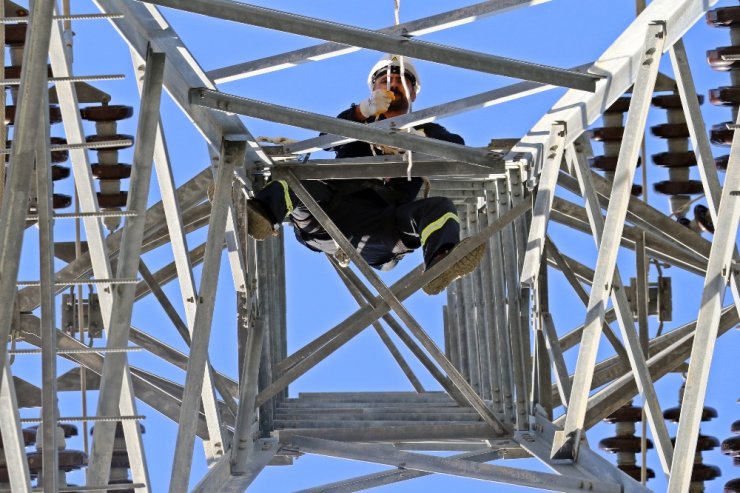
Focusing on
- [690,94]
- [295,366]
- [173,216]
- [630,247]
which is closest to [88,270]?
[295,366]

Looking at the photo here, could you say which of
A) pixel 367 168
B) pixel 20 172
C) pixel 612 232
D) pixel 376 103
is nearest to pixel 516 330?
pixel 367 168

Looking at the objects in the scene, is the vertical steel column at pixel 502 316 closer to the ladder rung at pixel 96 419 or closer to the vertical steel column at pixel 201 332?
the vertical steel column at pixel 201 332

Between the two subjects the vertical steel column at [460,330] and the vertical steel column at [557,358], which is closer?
the vertical steel column at [557,358]

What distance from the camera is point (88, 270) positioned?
56.4 ft

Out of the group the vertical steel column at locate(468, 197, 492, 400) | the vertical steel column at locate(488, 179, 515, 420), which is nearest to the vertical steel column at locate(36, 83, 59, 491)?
the vertical steel column at locate(488, 179, 515, 420)

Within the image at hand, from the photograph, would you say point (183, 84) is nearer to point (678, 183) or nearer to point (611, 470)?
point (611, 470)

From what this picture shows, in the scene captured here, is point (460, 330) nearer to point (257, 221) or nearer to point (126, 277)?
point (257, 221)

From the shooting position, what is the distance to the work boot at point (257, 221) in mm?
14758

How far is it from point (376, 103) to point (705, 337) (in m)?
5.10

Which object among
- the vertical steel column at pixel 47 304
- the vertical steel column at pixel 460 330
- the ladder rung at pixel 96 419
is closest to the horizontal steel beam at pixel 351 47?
the ladder rung at pixel 96 419

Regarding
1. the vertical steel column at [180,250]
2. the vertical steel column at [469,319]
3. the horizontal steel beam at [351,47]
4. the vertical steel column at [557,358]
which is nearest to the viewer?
the vertical steel column at [180,250]

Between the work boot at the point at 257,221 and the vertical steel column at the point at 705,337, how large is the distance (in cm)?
431

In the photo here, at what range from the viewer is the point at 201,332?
43.4 feet

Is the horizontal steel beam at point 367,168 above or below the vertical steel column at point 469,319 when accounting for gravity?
above
